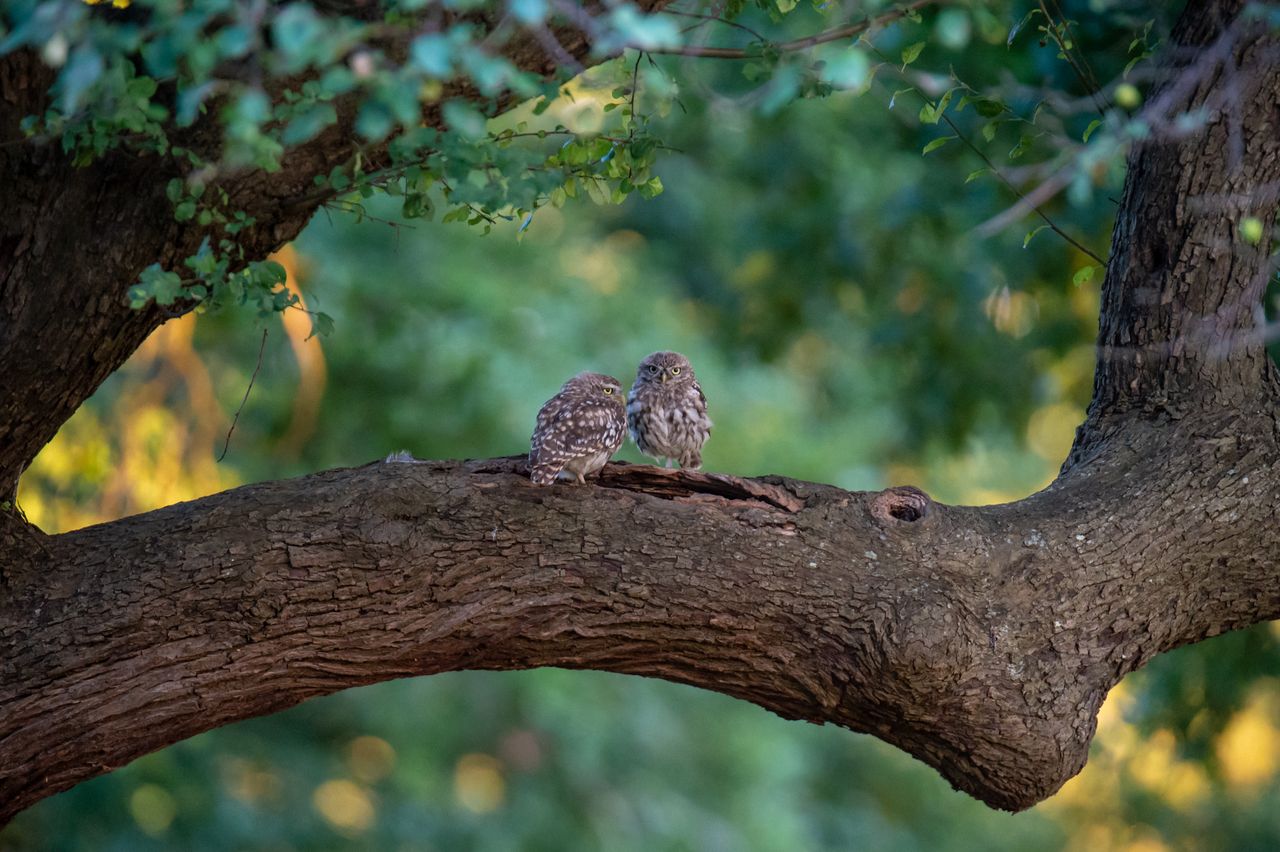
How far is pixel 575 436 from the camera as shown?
4848mm

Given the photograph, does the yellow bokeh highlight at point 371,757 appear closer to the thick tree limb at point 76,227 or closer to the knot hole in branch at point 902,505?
the knot hole in branch at point 902,505

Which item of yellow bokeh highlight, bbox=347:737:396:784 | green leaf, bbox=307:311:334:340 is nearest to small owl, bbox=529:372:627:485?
green leaf, bbox=307:311:334:340

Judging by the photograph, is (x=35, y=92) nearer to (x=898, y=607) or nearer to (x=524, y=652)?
(x=524, y=652)

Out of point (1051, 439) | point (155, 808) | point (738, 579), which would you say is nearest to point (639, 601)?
point (738, 579)

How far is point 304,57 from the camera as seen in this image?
8.37 ft

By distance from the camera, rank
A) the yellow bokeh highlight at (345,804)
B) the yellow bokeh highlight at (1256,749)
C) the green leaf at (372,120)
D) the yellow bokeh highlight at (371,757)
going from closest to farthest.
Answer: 1. the green leaf at (372,120)
2. the yellow bokeh highlight at (1256,749)
3. the yellow bokeh highlight at (345,804)
4. the yellow bokeh highlight at (371,757)

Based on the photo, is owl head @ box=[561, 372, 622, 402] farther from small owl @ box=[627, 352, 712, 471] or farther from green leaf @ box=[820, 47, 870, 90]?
green leaf @ box=[820, 47, 870, 90]

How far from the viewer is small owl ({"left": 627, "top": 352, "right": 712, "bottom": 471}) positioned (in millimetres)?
6699

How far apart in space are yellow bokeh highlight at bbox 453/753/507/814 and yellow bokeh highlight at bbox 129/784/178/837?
306cm

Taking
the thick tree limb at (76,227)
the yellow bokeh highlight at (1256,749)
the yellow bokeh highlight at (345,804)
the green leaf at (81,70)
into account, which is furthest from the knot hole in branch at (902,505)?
the yellow bokeh highlight at (345,804)

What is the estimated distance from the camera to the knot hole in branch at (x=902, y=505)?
15.2ft

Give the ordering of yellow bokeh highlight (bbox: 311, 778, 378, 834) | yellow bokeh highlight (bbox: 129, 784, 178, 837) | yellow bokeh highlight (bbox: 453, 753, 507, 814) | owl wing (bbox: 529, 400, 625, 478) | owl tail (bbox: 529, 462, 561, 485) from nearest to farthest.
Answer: owl tail (bbox: 529, 462, 561, 485), owl wing (bbox: 529, 400, 625, 478), yellow bokeh highlight (bbox: 129, 784, 178, 837), yellow bokeh highlight (bbox: 311, 778, 378, 834), yellow bokeh highlight (bbox: 453, 753, 507, 814)

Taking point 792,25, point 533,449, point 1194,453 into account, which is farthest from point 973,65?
point 533,449

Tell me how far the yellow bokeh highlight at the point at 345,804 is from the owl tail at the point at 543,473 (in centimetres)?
902
